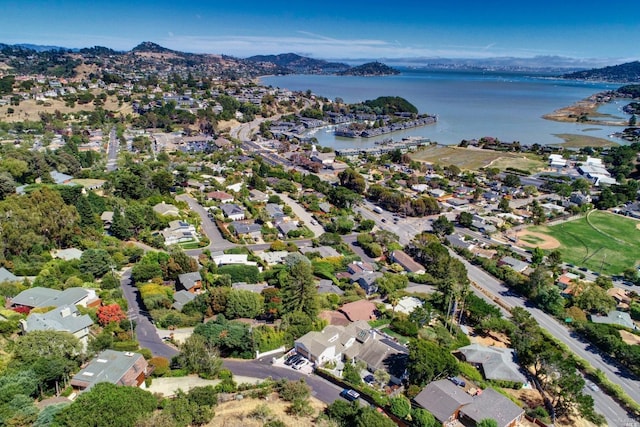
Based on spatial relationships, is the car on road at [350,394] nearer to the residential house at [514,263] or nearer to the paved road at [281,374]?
the paved road at [281,374]

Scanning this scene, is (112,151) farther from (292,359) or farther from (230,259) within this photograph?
(292,359)

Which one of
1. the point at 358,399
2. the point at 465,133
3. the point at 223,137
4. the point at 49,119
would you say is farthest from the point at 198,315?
the point at 465,133

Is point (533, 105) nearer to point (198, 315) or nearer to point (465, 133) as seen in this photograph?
point (465, 133)

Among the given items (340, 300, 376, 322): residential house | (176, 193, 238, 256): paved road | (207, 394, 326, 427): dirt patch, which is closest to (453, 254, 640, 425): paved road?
(340, 300, 376, 322): residential house

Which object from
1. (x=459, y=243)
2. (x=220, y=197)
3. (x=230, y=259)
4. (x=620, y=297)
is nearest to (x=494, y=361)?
(x=620, y=297)

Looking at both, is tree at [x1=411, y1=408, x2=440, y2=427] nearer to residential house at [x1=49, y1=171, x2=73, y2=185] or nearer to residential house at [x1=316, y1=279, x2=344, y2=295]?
residential house at [x1=316, y1=279, x2=344, y2=295]
